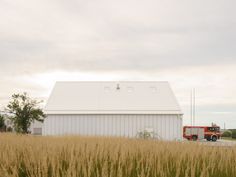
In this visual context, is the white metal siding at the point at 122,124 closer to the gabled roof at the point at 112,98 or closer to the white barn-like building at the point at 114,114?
the white barn-like building at the point at 114,114

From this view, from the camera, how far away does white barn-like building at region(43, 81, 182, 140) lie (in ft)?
107

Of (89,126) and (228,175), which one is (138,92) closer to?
(89,126)

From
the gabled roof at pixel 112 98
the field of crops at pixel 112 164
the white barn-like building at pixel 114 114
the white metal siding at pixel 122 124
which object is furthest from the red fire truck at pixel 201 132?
the field of crops at pixel 112 164

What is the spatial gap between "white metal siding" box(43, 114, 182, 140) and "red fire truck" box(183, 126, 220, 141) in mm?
15218

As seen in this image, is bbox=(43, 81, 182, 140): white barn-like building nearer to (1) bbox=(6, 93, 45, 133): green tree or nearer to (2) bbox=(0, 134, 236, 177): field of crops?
(1) bbox=(6, 93, 45, 133): green tree

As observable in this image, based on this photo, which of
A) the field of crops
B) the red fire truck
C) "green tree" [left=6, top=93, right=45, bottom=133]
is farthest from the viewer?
the red fire truck

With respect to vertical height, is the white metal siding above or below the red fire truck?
above

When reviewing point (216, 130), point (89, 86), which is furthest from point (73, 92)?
point (216, 130)

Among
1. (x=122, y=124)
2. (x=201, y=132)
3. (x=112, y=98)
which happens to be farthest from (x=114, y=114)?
(x=201, y=132)

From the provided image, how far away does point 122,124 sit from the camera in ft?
107

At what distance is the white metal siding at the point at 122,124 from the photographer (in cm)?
3253

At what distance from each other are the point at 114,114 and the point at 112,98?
7.62ft

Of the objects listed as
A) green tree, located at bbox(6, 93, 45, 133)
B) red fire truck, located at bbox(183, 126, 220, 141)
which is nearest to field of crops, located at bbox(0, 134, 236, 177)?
green tree, located at bbox(6, 93, 45, 133)

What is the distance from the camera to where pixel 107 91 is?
3609 cm
